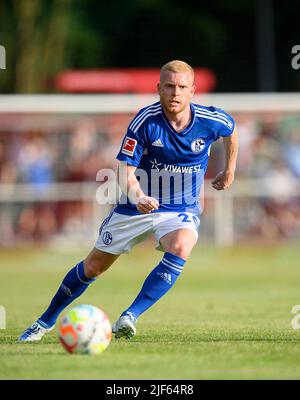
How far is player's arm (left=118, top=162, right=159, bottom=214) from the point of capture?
7113mm

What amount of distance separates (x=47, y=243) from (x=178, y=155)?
10.9m

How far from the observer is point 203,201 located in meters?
17.8

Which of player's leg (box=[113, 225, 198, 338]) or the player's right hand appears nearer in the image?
the player's right hand

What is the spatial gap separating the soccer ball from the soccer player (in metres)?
0.47

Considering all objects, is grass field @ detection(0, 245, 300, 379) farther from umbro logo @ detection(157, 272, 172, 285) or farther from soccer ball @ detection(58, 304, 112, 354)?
umbro logo @ detection(157, 272, 172, 285)

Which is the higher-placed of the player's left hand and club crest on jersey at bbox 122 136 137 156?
club crest on jersey at bbox 122 136 137 156

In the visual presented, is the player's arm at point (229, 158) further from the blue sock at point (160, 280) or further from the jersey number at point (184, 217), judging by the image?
the blue sock at point (160, 280)

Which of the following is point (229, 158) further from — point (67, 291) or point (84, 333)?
point (84, 333)

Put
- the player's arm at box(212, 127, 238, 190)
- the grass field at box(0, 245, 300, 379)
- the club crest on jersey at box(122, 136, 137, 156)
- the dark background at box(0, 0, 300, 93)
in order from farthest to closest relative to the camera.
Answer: the dark background at box(0, 0, 300, 93)
the player's arm at box(212, 127, 238, 190)
the club crest on jersey at box(122, 136, 137, 156)
the grass field at box(0, 245, 300, 379)

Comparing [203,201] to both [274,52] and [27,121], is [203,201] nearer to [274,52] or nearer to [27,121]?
[27,121]

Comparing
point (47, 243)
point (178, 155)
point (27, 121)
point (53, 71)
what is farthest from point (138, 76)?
point (178, 155)

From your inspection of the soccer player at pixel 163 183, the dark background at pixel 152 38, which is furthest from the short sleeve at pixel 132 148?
the dark background at pixel 152 38

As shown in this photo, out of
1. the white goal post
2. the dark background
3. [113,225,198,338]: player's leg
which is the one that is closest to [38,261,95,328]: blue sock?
[113,225,198,338]: player's leg

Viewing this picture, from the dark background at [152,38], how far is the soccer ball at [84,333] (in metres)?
22.4
